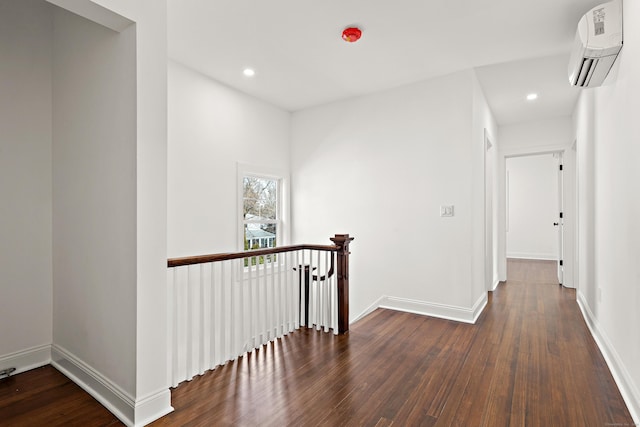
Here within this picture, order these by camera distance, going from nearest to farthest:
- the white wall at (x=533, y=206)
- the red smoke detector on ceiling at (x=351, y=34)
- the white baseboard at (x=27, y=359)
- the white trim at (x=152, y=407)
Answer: the white trim at (x=152, y=407) < the white baseboard at (x=27, y=359) < the red smoke detector on ceiling at (x=351, y=34) < the white wall at (x=533, y=206)

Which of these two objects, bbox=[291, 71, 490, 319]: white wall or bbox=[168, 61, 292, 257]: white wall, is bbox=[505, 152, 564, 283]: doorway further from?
bbox=[168, 61, 292, 257]: white wall

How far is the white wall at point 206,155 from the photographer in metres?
3.49

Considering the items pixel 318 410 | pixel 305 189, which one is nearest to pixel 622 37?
pixel 318 410

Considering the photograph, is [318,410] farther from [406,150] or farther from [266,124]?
[266,124]

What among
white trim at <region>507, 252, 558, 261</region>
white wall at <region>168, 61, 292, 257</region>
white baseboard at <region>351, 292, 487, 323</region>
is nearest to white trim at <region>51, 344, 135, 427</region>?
white wall at <region>168, 61, 292, 257</region>

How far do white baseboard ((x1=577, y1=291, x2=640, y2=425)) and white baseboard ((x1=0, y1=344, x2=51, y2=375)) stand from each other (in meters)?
3.99

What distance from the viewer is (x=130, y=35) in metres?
1.88

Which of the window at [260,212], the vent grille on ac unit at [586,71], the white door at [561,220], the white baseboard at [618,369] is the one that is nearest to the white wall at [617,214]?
the white baseboard at [618,369]

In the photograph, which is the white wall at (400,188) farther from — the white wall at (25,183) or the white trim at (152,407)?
the white wall at (25,183)

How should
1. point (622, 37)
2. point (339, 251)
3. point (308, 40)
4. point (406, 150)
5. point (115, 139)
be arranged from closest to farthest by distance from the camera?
point (115, 139)
point (622, 37)
point (308, 40)
point (339, 251)
point (406, 150)

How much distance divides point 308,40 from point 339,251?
2.01m

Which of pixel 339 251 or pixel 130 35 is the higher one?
pixel 130 35

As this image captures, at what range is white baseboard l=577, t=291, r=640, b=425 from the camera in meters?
1.92

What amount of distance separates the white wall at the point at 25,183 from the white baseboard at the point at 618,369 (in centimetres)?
404
